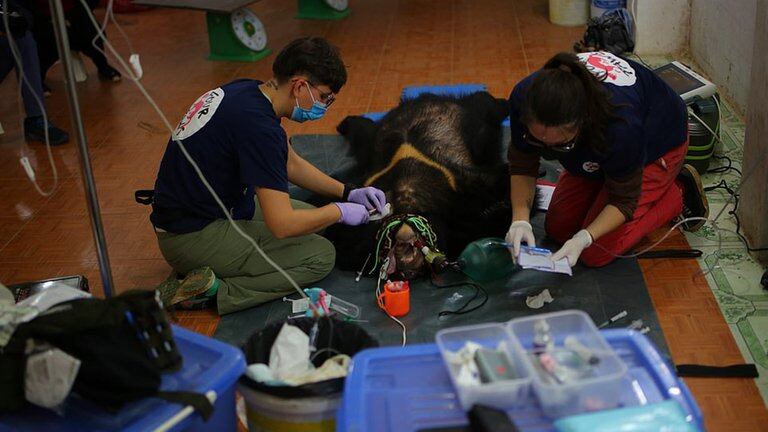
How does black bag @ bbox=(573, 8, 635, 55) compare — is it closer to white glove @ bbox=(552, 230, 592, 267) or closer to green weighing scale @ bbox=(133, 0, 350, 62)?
green weighing scale @ bbox=(133, 0, 350, 62)

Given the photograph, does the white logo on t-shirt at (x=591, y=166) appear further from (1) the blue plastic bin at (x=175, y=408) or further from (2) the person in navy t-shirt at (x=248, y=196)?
(1) the blue plastic bin at (x=175, y=408)

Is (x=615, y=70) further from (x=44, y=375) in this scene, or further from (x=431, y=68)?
(x=431, y=68)

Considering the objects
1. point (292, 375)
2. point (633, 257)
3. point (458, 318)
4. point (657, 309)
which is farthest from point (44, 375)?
point (633, 257)

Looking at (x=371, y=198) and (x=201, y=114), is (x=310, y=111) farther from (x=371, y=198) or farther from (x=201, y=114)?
(x=371, y=198)

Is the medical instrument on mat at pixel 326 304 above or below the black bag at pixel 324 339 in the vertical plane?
below

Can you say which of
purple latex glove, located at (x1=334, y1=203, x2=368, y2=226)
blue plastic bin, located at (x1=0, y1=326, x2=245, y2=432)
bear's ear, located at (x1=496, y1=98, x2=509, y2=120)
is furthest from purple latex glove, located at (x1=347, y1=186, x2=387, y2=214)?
blue plastic bin, located at (x1=0, y1=326, x2=245, y2=432)

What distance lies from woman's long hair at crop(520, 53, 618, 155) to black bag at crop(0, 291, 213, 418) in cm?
123

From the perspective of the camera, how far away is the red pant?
2969 millimetres

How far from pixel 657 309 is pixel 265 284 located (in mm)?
1359

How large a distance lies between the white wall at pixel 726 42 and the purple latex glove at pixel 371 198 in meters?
2.18

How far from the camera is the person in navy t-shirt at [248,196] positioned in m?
2.61

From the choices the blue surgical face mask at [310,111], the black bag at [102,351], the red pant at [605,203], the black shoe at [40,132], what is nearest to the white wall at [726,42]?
the red pant at [605,203]

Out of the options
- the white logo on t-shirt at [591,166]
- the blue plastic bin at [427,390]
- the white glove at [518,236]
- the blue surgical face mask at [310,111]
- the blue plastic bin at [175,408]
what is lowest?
the white glove at [518,236]

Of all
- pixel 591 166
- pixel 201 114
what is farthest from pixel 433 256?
pixel 201 114
